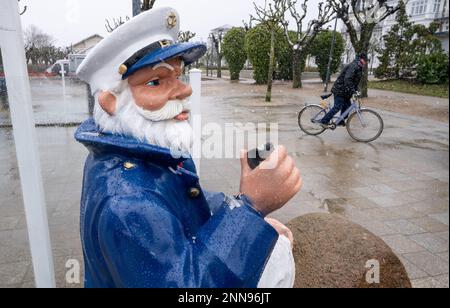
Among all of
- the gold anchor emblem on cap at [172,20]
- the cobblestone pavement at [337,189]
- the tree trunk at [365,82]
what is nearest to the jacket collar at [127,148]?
the gold anchor emblem on cap at [172,20]

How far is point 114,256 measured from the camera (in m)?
0.89

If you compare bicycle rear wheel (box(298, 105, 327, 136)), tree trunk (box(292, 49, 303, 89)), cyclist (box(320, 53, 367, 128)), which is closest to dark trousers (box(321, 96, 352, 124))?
cyclist (box(320, 53, 367, 128))

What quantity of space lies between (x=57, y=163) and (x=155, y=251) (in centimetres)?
521

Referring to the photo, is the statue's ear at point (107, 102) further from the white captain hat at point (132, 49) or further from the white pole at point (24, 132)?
the white pole at point (24, 132)

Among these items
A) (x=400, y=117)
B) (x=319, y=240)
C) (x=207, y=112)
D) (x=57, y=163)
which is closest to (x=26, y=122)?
(x=319, y=240)

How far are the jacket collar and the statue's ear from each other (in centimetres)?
8

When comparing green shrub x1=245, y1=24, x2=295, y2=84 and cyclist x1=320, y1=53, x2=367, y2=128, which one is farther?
green shrub x1=245, y1=24, x2=295, y2=84

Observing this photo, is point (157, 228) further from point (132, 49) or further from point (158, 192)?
point (132, 49)

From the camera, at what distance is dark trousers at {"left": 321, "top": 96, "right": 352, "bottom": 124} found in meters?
7.19

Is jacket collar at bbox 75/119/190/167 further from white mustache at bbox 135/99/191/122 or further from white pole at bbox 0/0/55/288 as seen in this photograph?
white pole at bbox 0/0/55/288

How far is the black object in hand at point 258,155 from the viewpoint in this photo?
1109 mm

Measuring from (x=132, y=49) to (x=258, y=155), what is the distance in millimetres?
500

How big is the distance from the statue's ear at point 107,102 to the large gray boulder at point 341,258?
104 cm
